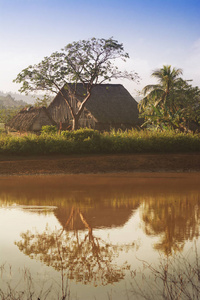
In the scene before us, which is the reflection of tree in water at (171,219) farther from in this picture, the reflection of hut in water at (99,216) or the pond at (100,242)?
the reflection of hut in water at (99,216)

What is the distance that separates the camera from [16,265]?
5.43 metres

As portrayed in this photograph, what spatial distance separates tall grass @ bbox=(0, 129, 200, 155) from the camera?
19797 mm

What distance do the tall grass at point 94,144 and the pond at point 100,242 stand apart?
22.1ft

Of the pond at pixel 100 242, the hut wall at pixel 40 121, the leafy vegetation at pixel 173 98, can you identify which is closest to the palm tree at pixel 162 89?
the leafy vegetation at pixel 173 98

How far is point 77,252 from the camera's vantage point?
19.7 ft

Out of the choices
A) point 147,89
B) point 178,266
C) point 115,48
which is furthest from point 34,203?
point 147,89

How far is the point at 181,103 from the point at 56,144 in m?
19.5

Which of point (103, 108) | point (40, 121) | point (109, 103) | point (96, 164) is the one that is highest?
point (109, 103)

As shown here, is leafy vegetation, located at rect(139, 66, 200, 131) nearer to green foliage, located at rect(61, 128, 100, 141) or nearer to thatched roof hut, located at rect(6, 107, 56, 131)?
thatched roof hut, located at rect(6, 107, 56, 131)

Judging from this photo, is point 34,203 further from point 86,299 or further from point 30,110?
point 30,110

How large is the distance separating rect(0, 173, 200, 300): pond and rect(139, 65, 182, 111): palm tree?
23645mm

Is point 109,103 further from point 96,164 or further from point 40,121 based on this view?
point 96,164

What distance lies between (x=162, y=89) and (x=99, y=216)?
29766mm

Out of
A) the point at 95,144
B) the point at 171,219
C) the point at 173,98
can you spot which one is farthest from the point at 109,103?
the point at 171,219
